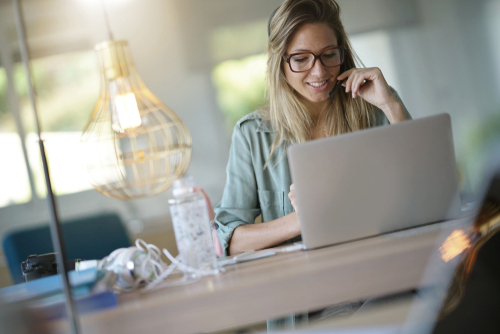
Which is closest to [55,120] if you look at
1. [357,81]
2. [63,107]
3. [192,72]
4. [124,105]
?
[63,107]

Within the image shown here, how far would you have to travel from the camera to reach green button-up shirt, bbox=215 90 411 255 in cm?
147

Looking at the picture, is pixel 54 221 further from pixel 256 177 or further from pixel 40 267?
pixel 256 177

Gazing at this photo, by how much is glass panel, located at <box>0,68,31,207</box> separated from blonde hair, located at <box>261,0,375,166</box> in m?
2.07

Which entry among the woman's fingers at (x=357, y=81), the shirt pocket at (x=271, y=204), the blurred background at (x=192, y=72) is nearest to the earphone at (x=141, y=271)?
the shirt pocket at (x=271, y=204)

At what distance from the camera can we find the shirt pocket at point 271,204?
59.1 inches

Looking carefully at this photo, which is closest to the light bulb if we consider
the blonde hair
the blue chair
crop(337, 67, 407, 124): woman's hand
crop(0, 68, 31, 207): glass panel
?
the blue chair

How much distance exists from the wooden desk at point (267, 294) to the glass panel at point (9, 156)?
257 centimetres

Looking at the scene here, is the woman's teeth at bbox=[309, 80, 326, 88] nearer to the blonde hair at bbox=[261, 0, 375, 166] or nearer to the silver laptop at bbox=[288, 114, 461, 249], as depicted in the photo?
the blonde hair at bbox=[261, 0, 375, 166]

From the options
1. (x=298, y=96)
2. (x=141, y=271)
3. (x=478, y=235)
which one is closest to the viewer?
(x=478, y=235)

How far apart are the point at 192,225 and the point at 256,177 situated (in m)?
0.69

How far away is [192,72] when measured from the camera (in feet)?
10.3

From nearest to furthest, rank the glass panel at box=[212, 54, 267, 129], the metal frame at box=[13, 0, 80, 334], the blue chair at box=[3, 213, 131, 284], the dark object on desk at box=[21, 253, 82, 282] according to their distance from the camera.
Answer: the metal frame at box=[13, 0, 80, 334] → the dark object on desk at box=[21, 253, 82, 282] → the blue chair at box=[3, 213, 131, 284] → the glass panel at box=[212, 54, 267, 129]

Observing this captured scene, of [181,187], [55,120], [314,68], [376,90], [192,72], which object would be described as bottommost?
[181,187]

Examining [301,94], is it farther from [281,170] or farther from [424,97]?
[424,97]
